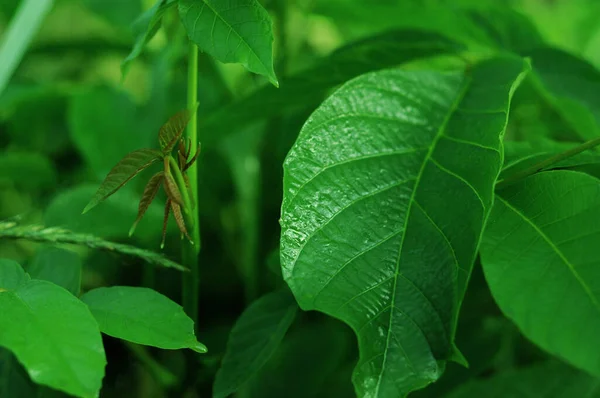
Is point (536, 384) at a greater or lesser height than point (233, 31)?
lesser

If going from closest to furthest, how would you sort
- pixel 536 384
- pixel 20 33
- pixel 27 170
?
1. pixel 20 33
2. pixel 536 384
3. pixel 27 170

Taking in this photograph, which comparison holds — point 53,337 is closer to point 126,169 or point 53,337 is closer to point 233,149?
point 126,169

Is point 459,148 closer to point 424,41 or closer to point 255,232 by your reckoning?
point 424,41

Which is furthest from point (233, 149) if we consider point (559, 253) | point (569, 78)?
point (559, 253)

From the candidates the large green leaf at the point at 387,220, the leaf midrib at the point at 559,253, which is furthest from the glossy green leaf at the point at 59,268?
the leaf midrib at the point at 559,253

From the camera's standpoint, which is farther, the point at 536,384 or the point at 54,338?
the point at 536,384

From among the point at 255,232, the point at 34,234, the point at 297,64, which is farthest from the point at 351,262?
the point at 297,64

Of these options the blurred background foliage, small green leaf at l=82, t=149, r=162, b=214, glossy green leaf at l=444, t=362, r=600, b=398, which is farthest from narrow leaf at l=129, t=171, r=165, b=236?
glossy green leaf at l=444, t=362, r=600, b=398
